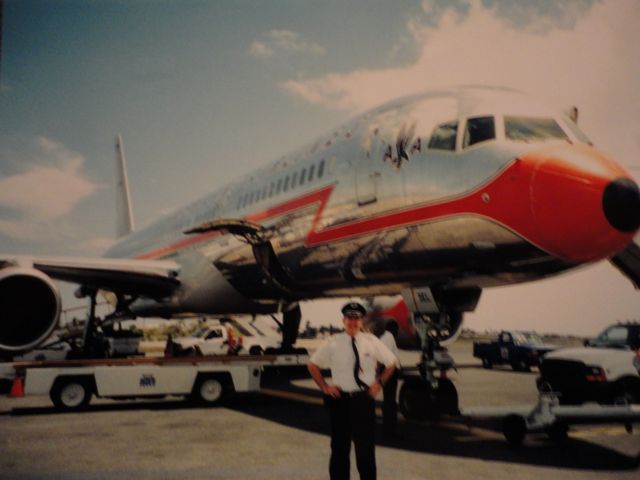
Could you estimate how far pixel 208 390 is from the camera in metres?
12.1

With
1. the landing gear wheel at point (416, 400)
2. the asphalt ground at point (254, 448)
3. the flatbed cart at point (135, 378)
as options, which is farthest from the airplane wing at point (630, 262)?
the flatbed cart at point (135, 378)

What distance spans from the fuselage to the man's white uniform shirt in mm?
2804

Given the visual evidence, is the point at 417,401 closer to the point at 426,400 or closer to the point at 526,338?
the point at 426,400

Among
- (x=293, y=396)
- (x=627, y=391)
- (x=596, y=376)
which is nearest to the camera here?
(x=596, y=376)

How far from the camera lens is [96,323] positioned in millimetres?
19953

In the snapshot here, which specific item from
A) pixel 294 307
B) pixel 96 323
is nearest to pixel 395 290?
pixel 294 307

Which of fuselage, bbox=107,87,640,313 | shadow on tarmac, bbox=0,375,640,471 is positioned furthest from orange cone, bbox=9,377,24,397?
fuselage, bbox=107,87,640,313

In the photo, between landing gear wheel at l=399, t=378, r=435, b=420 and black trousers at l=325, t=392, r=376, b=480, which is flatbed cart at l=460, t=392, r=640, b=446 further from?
black trousers at l=325, t=392, r=376, b=480

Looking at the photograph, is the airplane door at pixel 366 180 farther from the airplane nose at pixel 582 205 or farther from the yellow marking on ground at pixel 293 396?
Answer: the yellow marking on ground at pixel 293 396

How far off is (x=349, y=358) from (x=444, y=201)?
3370 mm

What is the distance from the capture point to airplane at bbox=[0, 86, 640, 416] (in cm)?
673

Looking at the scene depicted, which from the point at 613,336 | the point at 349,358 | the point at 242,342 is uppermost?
the point at 242,342

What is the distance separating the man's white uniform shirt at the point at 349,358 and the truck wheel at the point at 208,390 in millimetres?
7374

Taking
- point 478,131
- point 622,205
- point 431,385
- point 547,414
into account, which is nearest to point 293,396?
point 431,385
